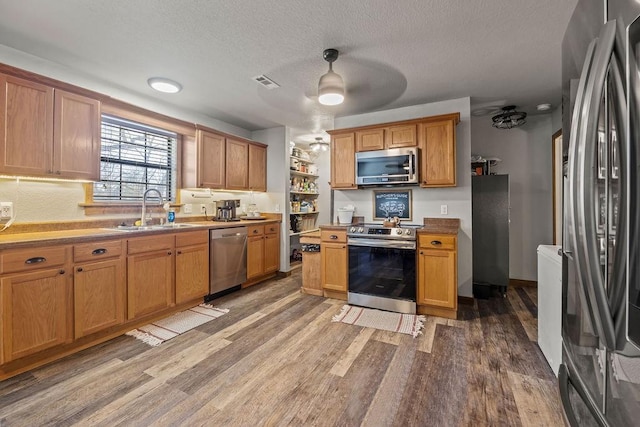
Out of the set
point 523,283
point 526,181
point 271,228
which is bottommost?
point 523,283

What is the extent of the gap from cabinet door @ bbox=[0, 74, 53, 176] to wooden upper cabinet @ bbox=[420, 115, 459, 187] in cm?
366

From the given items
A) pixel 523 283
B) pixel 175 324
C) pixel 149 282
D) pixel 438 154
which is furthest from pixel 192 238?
pixel 523 283

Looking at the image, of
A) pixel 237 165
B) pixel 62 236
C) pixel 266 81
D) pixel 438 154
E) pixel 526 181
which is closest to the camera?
pixel 62 236

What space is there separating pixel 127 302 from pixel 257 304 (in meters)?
1.33

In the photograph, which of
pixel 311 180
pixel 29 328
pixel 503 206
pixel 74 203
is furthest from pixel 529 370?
pixel 311 180

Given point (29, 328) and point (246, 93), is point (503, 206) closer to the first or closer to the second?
point (246, 93)

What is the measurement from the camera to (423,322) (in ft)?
9.71

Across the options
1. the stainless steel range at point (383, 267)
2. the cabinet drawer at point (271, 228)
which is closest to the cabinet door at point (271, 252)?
the cabinet drawer at point (271, 228)

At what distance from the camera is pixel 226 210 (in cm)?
425

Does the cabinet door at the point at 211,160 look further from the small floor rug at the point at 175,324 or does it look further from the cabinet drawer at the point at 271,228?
the small floor rug at the point at 175,324

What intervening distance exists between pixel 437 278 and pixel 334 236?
49.8 inches

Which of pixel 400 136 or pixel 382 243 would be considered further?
pixel 400 136

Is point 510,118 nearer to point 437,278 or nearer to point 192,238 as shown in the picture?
point 437,278

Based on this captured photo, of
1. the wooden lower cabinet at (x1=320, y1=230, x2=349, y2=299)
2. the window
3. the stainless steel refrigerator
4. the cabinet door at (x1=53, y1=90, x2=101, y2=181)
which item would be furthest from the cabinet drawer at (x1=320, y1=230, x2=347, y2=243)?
the stainless steel refrigerator
